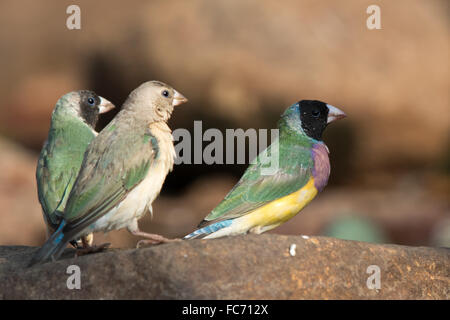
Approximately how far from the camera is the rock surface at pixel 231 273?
5145 millimetres

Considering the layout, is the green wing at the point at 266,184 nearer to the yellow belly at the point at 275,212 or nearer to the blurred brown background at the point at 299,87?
the yellow belly at the point at 275,212

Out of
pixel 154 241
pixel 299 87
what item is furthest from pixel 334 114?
pixel 299 87

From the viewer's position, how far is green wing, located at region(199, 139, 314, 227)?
6.37 meters

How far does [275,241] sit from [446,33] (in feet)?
32.7

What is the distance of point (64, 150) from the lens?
6.86 meters

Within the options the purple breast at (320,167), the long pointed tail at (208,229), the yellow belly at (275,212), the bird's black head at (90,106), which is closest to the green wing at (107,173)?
the long pointed tail at (208,229)

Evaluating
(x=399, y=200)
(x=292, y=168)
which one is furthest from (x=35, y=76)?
(x=292, y=168)

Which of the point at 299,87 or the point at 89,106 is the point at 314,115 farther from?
the point at 299,87

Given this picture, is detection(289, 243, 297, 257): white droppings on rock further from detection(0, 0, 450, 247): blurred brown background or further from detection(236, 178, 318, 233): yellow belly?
detection(0, 0, 450, 247): blurred brown background

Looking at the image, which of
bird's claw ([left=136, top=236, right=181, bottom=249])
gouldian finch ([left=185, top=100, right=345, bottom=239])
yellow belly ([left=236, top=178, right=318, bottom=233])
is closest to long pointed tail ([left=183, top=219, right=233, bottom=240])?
gouldian finch ([left=185, top=100, right=345, bottom=239])

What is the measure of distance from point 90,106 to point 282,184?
90.1 inches

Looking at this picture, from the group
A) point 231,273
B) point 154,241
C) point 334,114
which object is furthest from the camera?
point 334,114

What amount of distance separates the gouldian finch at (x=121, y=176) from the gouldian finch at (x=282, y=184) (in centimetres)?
71

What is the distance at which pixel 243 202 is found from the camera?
6402 mm
